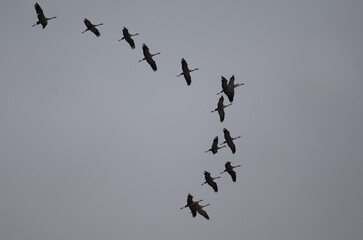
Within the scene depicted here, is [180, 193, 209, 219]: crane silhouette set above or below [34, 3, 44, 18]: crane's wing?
below

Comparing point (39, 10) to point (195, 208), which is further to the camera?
point (195, 208)

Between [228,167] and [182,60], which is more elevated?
[182,60]

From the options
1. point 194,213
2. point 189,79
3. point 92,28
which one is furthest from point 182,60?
point 194,213

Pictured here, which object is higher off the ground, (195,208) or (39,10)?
(39,10)

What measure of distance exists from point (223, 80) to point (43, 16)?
1747 centimetres

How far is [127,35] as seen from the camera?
3002 inches

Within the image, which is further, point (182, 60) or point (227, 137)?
point (227, 137)

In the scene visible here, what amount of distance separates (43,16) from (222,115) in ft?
61.9

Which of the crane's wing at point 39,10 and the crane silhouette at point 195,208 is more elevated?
the crane's wing at point 39,10

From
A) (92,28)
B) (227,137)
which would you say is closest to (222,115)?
(227,137)

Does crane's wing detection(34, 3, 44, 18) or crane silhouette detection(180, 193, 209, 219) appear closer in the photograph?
crane's wing detection(34, 3, 44, 18)

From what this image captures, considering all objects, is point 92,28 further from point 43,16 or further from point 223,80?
point 223,80

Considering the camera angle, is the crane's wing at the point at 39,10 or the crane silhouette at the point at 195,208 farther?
the crane silhouette at the point at 195,208

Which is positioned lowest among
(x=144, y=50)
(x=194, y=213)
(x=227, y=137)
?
(x=194, y=213)
